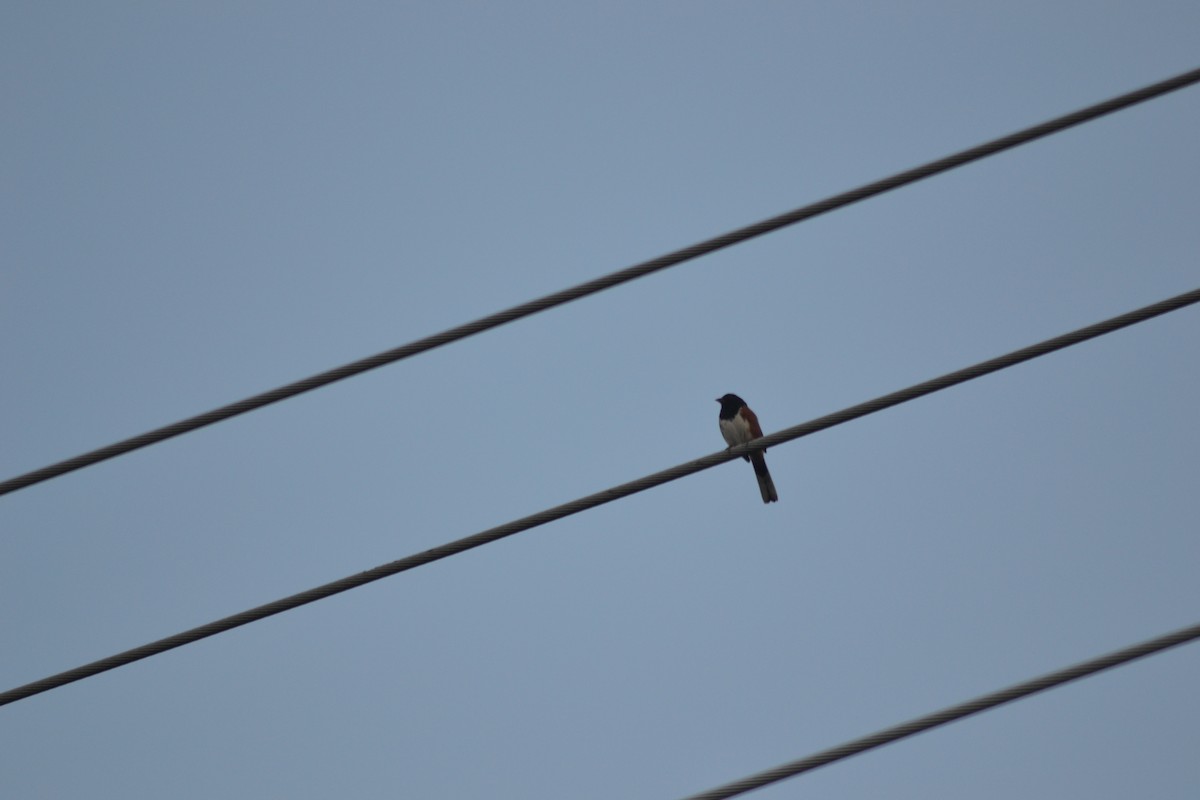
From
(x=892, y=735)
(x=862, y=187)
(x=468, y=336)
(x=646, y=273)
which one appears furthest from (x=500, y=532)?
(x=862, y=187)

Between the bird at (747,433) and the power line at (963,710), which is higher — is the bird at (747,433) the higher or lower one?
the higher one

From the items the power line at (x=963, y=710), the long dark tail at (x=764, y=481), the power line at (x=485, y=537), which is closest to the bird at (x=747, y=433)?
the long dark tail at (x=764, y=481)

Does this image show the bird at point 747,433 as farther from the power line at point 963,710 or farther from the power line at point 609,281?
the power line at point 963,710

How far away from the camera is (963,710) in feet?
11.3

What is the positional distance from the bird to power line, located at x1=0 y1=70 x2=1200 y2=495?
5538mm

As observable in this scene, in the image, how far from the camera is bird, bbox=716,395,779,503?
975 cm

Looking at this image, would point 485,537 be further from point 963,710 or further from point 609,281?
point 963,710

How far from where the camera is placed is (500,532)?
4.04 meters

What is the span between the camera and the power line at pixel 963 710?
11.3ft

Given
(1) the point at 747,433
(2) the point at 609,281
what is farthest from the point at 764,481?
(2) the point at 609,281

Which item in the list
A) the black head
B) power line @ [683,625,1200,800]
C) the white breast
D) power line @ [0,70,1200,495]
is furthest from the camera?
the black head

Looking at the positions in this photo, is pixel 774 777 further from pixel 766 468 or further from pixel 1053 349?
pixel 766 468

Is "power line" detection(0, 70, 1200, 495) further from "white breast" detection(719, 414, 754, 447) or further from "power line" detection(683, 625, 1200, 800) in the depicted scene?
"white breast" detection(719, 414, 754, 447)

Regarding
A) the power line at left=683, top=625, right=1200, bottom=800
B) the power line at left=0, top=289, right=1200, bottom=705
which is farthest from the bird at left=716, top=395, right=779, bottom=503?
the power line at left=683, top=625, right=1200, bottom=800
